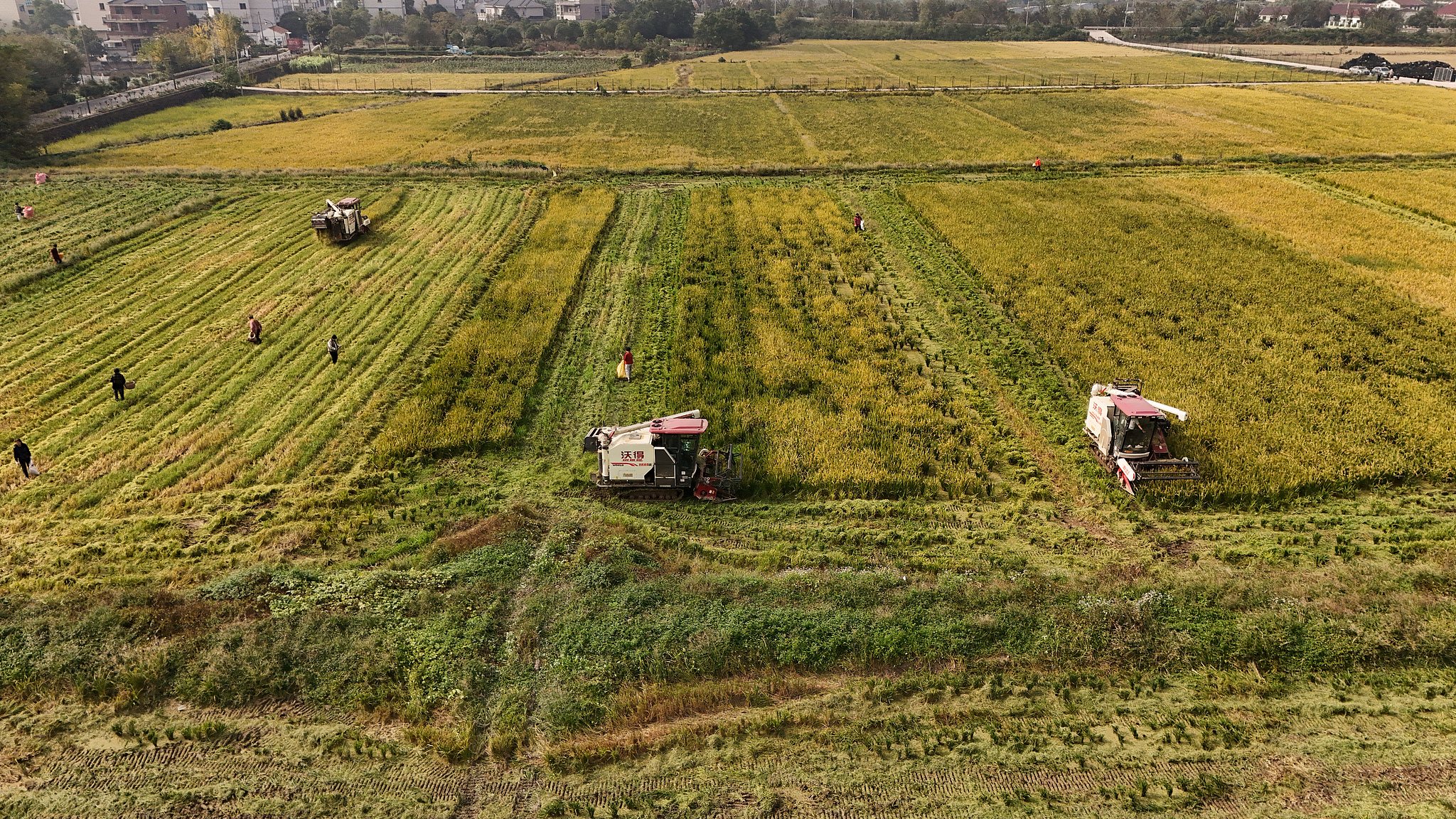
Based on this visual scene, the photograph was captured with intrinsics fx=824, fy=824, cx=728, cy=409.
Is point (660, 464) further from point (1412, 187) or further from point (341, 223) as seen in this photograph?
point (1412, 187)

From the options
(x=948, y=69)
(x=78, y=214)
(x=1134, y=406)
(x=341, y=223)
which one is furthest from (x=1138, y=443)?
(x=948, y=69)

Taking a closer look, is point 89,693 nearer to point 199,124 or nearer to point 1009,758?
point 1009,758

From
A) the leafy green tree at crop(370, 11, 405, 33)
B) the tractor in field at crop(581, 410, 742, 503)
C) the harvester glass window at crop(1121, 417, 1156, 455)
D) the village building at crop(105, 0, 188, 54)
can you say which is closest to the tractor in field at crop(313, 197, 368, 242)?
the tractor in field at crop(581, 410, 742, 503)

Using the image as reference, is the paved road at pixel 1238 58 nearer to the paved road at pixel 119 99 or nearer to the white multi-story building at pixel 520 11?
the white multi-story building at pixel 520 11

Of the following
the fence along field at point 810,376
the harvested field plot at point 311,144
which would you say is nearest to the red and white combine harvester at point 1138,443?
the fence along field at point 810,376

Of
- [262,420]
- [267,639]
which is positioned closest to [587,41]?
[262,420]
